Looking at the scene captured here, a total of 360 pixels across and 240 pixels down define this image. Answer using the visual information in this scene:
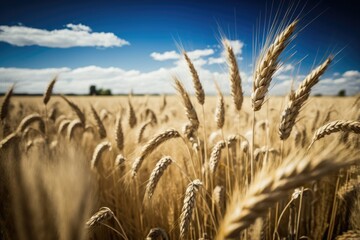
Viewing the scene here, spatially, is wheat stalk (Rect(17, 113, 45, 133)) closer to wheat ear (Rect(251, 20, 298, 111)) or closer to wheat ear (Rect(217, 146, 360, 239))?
wheat ear (Rect(251, 20, 298, 111))

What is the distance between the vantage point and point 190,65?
168 centimetres

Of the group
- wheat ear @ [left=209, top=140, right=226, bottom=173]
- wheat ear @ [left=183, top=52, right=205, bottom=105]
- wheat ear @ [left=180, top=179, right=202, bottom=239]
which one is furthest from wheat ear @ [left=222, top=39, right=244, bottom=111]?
wheat ear @ [left=180, top=179, right=202, bottom=239]

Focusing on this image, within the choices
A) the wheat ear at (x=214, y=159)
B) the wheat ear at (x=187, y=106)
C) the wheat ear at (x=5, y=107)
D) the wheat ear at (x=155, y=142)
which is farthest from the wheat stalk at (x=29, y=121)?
the wheat ear at (x=214, y=159)

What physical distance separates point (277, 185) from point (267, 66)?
78cm

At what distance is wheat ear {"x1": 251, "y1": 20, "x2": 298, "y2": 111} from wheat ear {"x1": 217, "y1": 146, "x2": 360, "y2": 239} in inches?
24.4

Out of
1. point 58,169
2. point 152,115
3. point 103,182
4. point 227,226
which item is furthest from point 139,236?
point 152,115

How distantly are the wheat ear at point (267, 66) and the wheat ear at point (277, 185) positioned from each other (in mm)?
619

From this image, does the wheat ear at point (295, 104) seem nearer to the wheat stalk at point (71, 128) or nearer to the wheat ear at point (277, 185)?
the wheat ear at point (277, 185)

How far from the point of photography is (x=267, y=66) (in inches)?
46.1

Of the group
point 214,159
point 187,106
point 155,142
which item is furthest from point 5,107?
point 214,159

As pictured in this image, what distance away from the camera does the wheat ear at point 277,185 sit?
585 mm

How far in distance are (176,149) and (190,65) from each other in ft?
4.02

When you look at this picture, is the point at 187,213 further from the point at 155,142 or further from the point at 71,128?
the point at 71,128

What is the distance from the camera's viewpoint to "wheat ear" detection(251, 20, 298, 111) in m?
1.16
